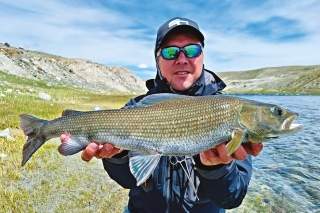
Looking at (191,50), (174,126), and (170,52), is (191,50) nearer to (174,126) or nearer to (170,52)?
(170,52)

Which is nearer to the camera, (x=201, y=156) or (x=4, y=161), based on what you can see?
(x=201, y=156)

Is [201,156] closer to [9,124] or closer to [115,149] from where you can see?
[115,149]

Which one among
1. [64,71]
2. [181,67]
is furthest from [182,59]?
[64,71]

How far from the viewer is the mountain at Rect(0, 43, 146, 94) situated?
56.8 meters

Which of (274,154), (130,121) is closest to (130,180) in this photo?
(130,121)

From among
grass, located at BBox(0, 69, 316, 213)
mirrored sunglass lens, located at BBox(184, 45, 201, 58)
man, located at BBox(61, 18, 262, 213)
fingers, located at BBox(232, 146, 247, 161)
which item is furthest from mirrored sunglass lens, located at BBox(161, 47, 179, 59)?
grass, located at BBox(0, 69, 316, 213)

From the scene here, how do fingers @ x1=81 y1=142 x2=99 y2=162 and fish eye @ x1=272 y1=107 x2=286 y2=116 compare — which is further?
fingers @ x1=81 y1=142 x2=99 y2=162

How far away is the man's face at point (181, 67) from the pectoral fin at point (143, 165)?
4.35 feet

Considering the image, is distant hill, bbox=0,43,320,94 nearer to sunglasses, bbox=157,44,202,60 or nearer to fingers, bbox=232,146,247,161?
sunglasses, bbox=157,44,202,60

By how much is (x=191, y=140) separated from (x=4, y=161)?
6909 mm

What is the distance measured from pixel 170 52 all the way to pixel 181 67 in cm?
27

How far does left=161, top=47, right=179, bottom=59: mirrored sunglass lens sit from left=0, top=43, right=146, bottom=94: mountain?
175 ft

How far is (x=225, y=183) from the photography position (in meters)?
3.54

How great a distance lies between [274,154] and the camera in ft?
43.1
